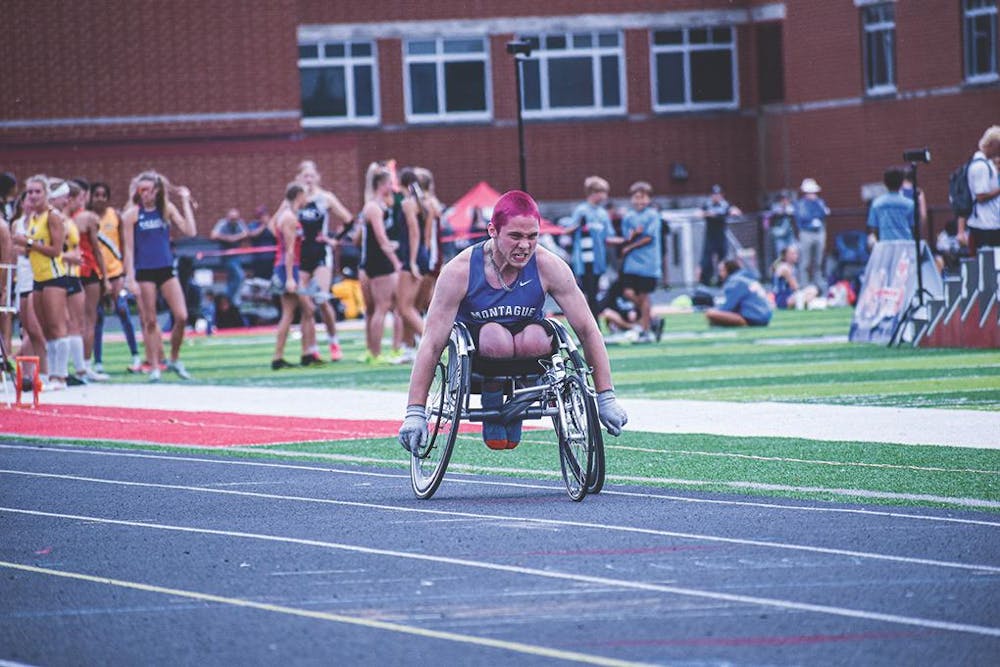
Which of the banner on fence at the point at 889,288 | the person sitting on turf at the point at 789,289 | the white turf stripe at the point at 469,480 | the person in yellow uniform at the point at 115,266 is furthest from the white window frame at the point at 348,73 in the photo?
the white turf stripe at the point at 469,480

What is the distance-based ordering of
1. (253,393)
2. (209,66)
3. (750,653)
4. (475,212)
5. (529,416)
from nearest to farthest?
(750,653) → (529,416) → (253,393) → (475,212) → (209,66)

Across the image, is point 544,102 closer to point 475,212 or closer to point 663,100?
point 663,100

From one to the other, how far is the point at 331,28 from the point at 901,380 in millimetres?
29895

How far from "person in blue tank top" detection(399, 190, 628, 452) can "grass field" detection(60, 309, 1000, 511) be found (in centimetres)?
116

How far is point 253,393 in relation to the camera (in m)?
17.7

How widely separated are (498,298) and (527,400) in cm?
51

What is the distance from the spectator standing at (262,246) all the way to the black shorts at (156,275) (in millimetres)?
15223

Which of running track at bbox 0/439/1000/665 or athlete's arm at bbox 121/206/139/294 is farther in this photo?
athlete's arm at bbox 121/206/139/294

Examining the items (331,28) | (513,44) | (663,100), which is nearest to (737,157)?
(663,100)

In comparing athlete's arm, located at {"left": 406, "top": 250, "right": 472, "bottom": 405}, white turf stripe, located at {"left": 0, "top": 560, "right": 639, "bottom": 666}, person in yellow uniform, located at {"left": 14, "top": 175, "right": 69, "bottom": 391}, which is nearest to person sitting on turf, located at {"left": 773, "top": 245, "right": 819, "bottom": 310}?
person in yellow uniform, located at {"left": 14, "top": 175, "right": 69, "bottom": 391}

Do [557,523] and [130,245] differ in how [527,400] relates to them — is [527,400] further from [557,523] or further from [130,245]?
[130,245]

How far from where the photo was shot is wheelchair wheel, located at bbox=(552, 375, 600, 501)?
363 inches

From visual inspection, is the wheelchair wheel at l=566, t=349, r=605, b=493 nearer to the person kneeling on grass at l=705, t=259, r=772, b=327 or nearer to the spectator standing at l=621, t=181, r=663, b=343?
the spectator standing at l=621, t=181, r=663, b=343

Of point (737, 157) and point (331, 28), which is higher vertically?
point (331, 28)
